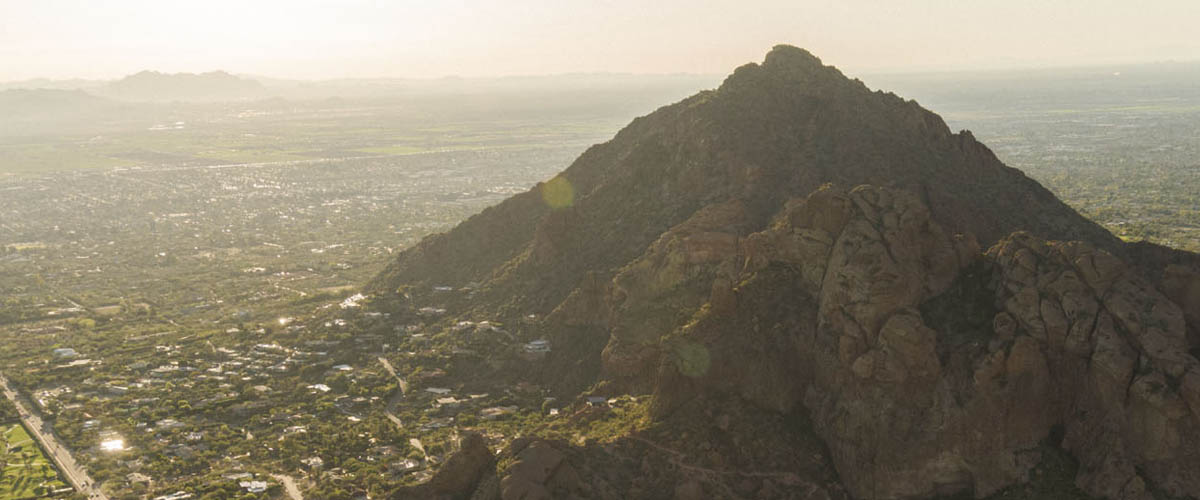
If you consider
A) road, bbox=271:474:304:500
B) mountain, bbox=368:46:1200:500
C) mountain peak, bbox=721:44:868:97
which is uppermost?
mountain peak, bbox=721:44:868:97

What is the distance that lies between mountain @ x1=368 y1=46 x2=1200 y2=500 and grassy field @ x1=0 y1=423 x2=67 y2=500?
30.2 meters

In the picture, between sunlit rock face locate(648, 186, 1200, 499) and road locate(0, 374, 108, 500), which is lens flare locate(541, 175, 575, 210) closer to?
sunlit rock face locate(648, 186, 1200, 499)

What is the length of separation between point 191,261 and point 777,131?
10848 cm

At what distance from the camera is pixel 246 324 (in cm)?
9419

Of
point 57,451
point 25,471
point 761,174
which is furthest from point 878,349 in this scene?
point 57,451

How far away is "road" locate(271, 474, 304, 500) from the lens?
5324cm

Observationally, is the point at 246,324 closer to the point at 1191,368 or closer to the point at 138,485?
the point at 138,485

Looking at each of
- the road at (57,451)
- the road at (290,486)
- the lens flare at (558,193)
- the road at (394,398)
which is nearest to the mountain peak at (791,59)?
the lens flare at (558,193)

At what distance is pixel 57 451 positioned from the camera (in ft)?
206

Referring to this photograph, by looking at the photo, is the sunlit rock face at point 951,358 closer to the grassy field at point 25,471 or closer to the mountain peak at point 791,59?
the mountain peak at point 791,59

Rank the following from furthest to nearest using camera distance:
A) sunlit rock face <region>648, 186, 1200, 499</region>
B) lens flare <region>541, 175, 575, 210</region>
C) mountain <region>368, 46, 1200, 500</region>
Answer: lens flare <region>541, 175, 575, 210</region>, mountain <region>368, 46, 1200, 500</region>, sunlit rock face <region>648, 186, 1200, 499</region>

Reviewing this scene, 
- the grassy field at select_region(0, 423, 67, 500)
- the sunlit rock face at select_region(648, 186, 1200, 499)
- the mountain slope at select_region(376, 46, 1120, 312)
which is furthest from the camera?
the mountain slope at select_region(376, 46, 1120, 312)

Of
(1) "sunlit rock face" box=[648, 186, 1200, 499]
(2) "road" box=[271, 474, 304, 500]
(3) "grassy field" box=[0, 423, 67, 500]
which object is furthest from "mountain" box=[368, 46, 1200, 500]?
(3) "grassy field" box=[0, 423, 67, 500]

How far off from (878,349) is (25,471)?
184 ft
